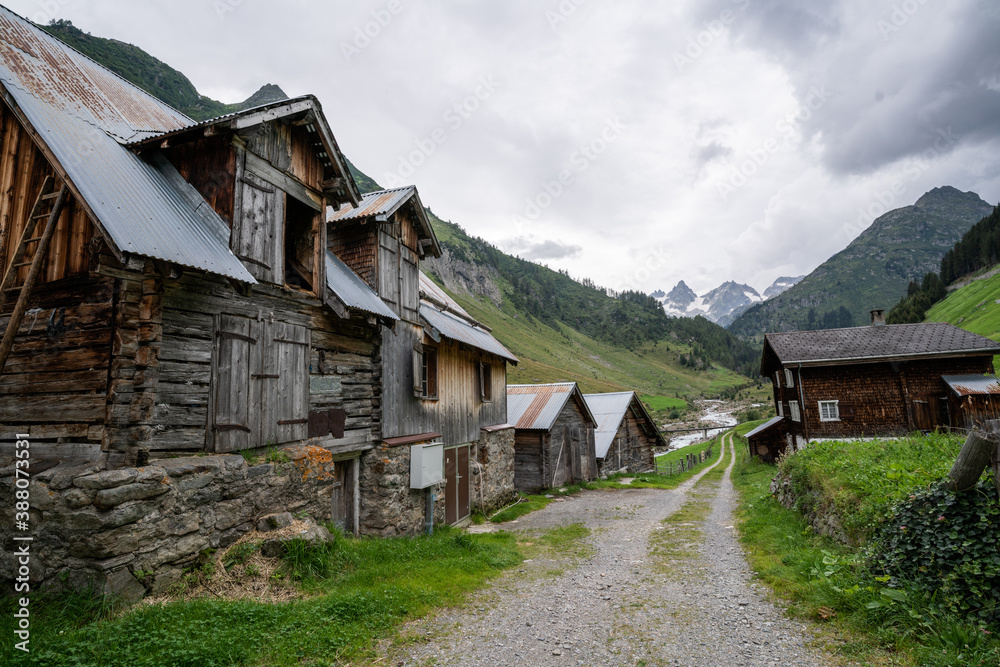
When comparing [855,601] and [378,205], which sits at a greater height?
[378,205]

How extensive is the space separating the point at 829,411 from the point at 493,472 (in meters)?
20.9

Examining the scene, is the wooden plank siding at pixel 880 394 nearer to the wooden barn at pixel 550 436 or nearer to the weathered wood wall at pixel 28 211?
the wooden barn at pixel 550 436

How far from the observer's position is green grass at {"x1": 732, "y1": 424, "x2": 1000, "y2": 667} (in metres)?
4.86

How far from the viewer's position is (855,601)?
6395 mm

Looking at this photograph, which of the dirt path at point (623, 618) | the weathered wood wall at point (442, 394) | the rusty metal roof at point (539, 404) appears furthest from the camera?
the rusty metal roof at point (539, 404)

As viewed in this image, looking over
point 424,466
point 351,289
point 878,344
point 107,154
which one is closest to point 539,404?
point 424,466

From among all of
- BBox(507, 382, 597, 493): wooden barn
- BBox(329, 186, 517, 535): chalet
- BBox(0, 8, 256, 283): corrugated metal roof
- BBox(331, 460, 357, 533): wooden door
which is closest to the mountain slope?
BBox(507, 382, 597, 493): wooden barn

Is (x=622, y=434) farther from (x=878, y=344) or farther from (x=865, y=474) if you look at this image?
(x=865, y=474)

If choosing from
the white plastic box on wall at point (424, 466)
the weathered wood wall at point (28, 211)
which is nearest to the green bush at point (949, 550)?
the white plastic box on wall at point (424, 466)

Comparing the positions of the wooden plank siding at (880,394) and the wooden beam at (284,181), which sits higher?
the wooden beam at (284,181)

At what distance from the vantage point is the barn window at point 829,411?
86.7 feet

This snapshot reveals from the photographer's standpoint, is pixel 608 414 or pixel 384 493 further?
pixel 608 414

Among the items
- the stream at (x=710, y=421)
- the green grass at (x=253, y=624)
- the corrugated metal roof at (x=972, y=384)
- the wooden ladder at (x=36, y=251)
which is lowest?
the stream at (x=710, y=421)

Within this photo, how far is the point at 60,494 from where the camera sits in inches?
233
